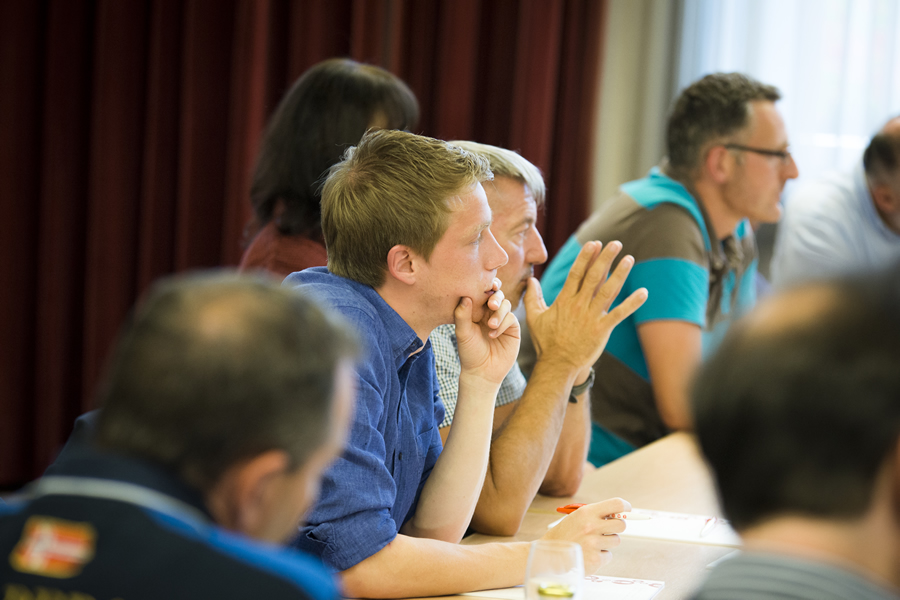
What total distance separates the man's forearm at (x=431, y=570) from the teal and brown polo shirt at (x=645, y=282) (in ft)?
3.91

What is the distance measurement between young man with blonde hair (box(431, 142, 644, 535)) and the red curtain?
6.28 feet

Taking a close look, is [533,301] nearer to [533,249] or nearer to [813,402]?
[533,249]

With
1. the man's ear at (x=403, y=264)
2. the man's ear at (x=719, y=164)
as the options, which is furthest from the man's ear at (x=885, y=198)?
the man's ear at (x=403, y=264)

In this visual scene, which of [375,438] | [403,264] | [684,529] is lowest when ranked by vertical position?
[684,529]

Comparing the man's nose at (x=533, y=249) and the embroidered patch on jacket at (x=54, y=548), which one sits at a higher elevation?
the man's nose at (x=533, y=249)

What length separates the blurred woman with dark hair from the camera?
212 cm

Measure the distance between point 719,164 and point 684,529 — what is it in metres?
1.42

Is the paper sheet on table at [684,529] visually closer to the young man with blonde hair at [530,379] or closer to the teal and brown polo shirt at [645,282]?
the young man with blonde hair at [530,379]

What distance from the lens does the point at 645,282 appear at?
237 centimetres

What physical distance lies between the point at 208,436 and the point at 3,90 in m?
3.50

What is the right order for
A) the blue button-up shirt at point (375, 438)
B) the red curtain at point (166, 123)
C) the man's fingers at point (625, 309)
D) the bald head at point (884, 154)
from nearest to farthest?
1. the blue button-up shirt at point (375, 438)
2. the man's fingers at point (625, 309)
3. the bald head at point (884, 154)
4. the red curtain at point (166, 123)

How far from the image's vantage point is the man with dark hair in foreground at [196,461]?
24.0 inches

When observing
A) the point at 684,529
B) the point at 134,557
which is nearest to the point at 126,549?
the point at 134,557

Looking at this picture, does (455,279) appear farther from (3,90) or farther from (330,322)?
(3,90)
